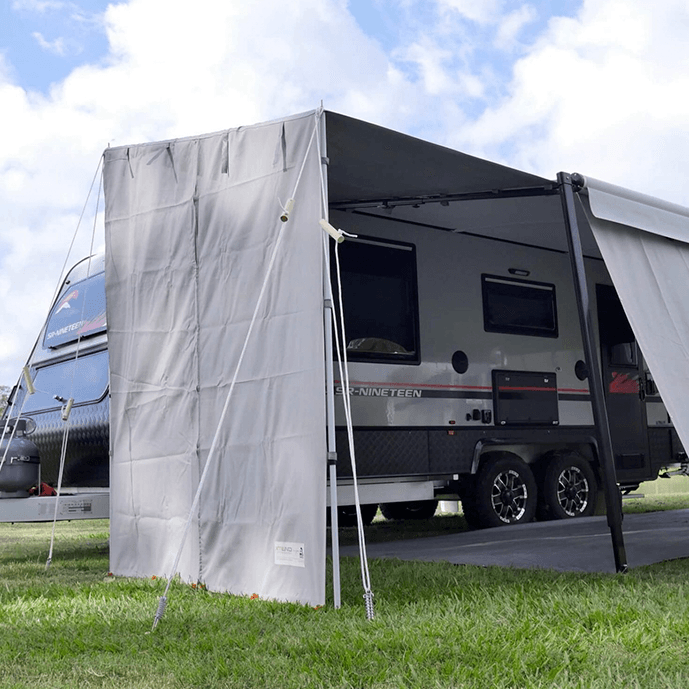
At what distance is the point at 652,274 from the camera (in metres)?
6.04

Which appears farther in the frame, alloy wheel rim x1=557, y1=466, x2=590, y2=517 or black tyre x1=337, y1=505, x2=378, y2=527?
black tyre x1=337, y1=505, x2=378, y2=527

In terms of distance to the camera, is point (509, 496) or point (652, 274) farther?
point (509, 496)

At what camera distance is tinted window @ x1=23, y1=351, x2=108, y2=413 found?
7.13m

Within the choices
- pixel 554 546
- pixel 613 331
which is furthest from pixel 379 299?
pixel 613 331

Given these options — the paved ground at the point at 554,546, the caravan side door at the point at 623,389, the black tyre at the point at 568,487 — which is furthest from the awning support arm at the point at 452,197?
the caravan side door at the point at 623,389

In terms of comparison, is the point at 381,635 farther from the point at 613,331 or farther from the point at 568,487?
the point at 613,331

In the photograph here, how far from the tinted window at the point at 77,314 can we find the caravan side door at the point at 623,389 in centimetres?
499

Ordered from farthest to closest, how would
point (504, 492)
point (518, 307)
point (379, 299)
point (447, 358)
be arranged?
point (518, 307) → point (504, 492) → point (447, 358) → point (379, 299)

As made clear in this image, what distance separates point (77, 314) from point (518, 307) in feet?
13.1

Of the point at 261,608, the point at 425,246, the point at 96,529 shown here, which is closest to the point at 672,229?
the point at 425,246

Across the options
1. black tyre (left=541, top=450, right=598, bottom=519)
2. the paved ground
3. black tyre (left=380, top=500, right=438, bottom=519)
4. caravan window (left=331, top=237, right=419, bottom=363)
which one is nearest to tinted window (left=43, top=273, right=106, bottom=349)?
caravan window (left=331, top=237, right=419, bottom=363)

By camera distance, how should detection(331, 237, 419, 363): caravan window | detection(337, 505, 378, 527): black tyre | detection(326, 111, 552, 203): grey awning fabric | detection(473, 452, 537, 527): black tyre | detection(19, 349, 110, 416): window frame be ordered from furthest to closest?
detection(337, 505, 378, 527): black tyre
detection(473, 452, 537, 527): black tyre
detection(331, 237, 419, 363): caravan window
detection(19, 349, 110, 416): window frame
detection(326, 111, 552, 203): grey awning fabric

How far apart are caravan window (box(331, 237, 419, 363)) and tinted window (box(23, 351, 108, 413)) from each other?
191 cm

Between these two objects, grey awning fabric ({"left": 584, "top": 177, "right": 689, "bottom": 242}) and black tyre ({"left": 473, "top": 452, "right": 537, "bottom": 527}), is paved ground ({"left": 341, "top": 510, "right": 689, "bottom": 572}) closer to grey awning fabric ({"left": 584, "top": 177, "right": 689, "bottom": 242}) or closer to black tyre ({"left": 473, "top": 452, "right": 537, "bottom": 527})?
black tyre ({"left": 473, "top": 452, "right": 537, "bottom": 527})
